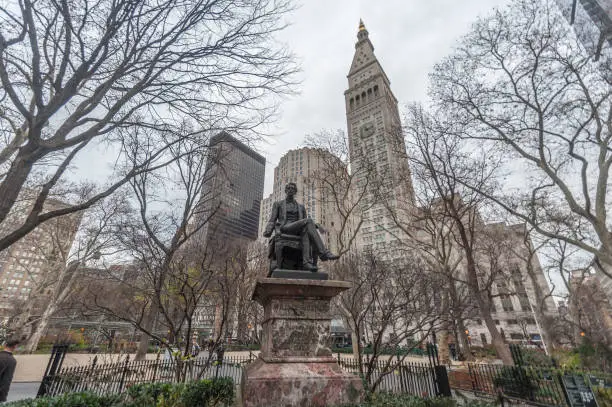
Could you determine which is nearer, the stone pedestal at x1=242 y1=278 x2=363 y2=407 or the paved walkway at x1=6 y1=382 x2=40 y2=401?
the stone pedestal at x1=242 y1=278 x2=363 y2=407

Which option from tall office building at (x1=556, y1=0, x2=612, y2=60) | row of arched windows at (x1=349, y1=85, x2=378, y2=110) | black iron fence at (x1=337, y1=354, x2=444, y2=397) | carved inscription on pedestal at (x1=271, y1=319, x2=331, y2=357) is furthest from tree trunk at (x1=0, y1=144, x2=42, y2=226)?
row of arched windows at (x1=349, y1=85, x2=378, y2=110)

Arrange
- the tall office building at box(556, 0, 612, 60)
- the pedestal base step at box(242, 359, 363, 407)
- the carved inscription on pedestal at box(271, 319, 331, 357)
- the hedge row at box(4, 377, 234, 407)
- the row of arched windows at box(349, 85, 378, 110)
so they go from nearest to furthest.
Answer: the pedestal base step at box(242, 359, 363, 407) < the hedge row at box(4, 377, 234, 407) < the carved inscription on pedestal at box(271, 319, 331, 357) < the tall office building at box(556, 0, 612, 60) < the row of arched windows at box(349, 85, 378, 110)

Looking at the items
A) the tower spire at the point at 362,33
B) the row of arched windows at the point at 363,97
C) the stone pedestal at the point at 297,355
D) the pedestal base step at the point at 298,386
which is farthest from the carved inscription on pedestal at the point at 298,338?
the tower spire at the point at 362,33

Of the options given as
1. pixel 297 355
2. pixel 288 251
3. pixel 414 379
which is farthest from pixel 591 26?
pixel 297 355

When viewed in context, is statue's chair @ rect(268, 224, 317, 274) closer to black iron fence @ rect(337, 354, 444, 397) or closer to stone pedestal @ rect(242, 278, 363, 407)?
stone pedestal @ rect(242, 278, 363, 407)

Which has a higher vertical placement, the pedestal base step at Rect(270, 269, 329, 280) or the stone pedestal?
the pedestal base step at Rect(270, 269, 329, 280)

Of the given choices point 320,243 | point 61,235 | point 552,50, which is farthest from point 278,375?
point 61,235

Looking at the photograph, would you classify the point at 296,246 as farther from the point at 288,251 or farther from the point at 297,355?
the point at 297,355

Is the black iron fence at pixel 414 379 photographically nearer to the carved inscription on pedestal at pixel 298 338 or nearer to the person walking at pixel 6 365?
the carved inscription on pedestal at pixel 298 338

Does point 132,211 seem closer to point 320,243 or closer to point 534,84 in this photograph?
point 320,243

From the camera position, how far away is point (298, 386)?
3.67 metres

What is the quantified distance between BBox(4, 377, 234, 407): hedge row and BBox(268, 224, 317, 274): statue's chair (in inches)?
95.5

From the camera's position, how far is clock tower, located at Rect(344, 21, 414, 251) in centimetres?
1498

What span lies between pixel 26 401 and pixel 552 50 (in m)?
17.3
